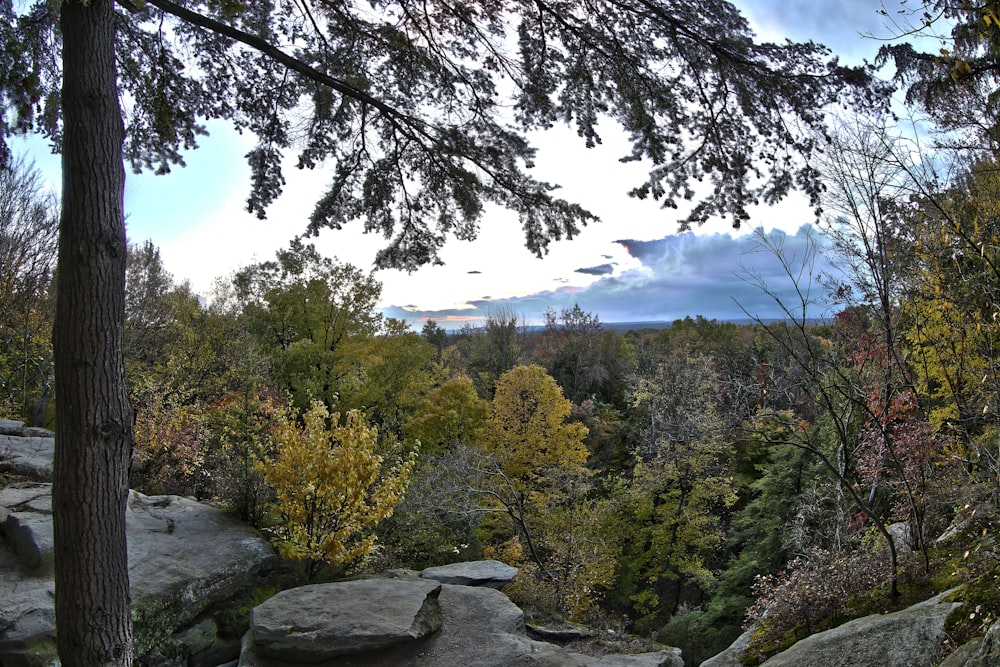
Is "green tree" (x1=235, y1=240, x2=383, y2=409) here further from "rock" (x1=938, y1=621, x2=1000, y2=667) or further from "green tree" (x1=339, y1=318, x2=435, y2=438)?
"rock" (x1=938, y1=621, x2=1000, y2=667)

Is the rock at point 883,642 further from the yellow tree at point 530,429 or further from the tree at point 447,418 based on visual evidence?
the tree at point 447,418

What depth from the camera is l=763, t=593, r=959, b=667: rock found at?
3900mm

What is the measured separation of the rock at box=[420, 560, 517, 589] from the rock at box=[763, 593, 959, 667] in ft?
17.3

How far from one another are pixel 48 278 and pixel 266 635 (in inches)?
627

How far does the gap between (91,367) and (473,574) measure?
759cm

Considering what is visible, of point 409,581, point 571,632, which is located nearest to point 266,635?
point 409,581

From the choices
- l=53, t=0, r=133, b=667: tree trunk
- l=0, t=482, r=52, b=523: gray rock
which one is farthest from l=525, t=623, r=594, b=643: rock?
l=0, t=482, r=52, b=523: gray rock

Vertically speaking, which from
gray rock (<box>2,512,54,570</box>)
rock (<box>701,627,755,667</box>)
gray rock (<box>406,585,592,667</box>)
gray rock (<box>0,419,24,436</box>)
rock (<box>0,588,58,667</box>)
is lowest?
gray rock (<box>406,585,592,667</box>)

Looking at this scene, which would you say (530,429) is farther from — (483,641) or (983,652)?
(983,652)

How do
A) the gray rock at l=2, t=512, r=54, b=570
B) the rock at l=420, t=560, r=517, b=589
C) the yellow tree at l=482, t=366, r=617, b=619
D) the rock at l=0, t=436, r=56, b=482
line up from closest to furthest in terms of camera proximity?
the gray rock at l=2, t=512, r=54, b=570 → the rock at l=0, t=436, r=56, b=482 → the rock at l=420, t=560, r=517, b=589 → the yellow tree at l=482, t=366, r=617, b=619

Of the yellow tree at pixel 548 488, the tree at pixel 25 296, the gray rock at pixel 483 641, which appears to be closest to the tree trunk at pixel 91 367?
the gray rock at pixel 483 641

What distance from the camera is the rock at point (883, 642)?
12.8ft

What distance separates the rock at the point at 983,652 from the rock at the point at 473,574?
718 centimetres

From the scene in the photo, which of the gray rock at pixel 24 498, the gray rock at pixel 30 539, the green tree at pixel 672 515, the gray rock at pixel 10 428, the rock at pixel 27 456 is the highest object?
the gray rock at pixel 10 428
